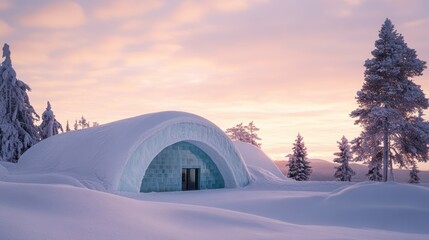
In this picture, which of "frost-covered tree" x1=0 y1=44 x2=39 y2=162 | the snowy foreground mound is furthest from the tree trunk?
"frost-covered tree" x1=0 y1=44 x2=39 y2=162

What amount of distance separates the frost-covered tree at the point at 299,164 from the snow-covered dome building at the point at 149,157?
21821 millimetres

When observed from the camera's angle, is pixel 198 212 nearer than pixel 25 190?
No

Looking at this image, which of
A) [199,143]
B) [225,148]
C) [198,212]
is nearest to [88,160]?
[199,143]

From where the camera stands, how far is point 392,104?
2647 cm

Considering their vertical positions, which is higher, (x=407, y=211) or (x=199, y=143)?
(x=199, y=143)

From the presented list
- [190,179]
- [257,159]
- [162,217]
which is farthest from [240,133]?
[162,217]

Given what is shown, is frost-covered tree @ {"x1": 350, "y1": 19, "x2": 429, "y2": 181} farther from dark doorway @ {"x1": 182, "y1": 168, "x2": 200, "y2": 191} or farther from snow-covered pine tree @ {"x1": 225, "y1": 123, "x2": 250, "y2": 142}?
snow-covered pine tree @ {"x1": 225, "y1": 123, "x2": 250, "y2": 142}

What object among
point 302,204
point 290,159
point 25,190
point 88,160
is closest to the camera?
point 25,190

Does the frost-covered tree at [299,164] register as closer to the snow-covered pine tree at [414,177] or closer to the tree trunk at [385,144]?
the snow-covered pine tree at [414,177]

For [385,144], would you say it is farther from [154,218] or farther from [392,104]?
[154,218]

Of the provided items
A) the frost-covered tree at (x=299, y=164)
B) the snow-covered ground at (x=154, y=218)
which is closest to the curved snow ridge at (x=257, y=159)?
the frost-covered tree at (x=299, y=164)

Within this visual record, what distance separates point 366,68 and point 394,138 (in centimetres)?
550

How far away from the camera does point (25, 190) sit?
5.97m

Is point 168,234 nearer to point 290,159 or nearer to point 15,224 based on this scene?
point 15,224
